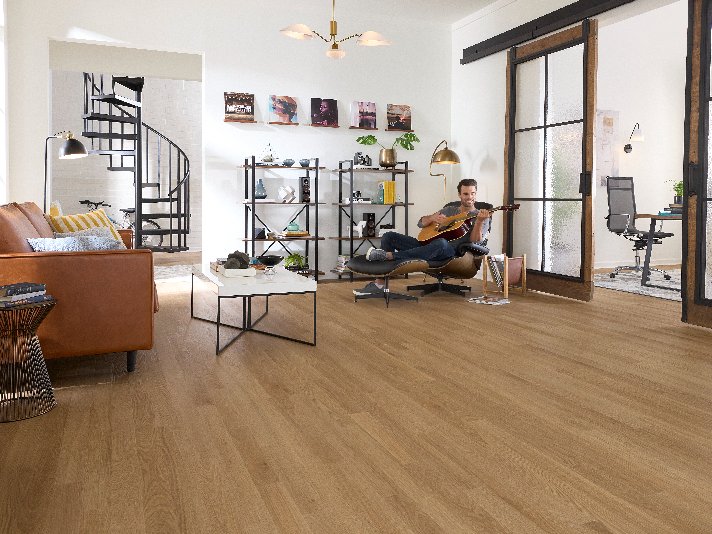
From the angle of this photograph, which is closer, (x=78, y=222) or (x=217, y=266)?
(x=217, y=266)

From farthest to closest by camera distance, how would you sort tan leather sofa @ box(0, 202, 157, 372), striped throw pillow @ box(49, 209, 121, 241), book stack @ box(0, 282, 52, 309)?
striped throw pillow @ box(49, 209, 121, 241) < tan leather sofa @ box(0, 202, 157, 372) < book stack @ box(0, 282, 52, 309)

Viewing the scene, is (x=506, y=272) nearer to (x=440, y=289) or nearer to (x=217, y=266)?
(x=440, y=289)

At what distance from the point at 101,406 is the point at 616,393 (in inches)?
94.8

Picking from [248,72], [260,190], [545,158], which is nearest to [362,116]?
[248,72]

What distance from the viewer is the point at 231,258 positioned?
4.06m

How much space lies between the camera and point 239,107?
6789mm

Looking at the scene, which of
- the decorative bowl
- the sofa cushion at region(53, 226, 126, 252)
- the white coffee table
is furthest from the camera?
the sofa cushion at region(53, 226, 126, 252)

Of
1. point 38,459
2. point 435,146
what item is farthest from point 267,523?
point 435,146

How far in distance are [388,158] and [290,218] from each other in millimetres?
1335

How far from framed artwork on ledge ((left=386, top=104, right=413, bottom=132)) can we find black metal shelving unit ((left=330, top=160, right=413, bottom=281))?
44 cm

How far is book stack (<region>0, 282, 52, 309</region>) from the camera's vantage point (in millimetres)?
2629

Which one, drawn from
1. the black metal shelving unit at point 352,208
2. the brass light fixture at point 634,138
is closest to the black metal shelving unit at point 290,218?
the black metal shelving unit at point 352,208

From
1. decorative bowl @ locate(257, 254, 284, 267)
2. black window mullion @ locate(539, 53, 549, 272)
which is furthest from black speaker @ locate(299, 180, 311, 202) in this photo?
decorative bowl @ locate(257, 254, 284, 267)

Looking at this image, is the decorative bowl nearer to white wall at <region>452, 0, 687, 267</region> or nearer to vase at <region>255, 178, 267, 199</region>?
vase at <region>255, 178, 267, 199</region>
